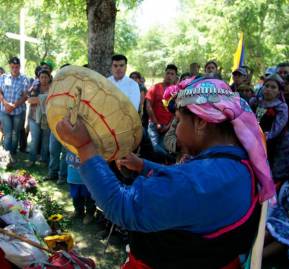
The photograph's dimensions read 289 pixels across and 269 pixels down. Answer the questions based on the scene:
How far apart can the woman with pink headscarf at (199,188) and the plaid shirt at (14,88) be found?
6144mm

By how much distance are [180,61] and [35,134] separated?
20.4m

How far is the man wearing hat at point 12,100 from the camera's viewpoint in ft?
23.6

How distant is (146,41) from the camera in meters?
49.4

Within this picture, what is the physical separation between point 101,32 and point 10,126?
265 cm

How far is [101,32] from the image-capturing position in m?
6.09

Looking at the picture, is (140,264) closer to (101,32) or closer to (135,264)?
(135,264)

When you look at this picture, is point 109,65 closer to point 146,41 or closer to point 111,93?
point 111,93

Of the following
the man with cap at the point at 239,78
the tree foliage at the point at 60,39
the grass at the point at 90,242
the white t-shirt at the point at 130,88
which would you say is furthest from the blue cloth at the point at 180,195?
the tree foliage at the point at 60,39

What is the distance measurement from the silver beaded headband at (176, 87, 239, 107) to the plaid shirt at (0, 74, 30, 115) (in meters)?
6.29

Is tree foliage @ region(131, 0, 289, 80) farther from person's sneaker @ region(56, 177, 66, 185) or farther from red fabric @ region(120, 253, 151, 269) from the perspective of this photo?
red fabric @ region(120, 253, 151, 269)

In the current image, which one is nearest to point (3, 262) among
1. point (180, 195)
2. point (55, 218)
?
point (55, 218)

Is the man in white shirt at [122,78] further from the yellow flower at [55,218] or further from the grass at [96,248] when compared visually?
the yellow flower at [55,218]

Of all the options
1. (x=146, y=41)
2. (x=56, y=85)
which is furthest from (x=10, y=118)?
(x=146, y=41)

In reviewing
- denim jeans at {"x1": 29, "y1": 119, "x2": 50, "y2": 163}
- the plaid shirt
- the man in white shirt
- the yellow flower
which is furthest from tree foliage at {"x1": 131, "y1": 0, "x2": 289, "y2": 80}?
the yellow flower
